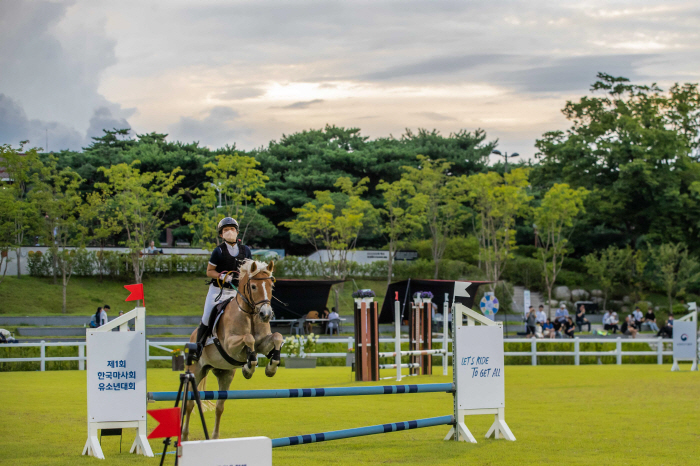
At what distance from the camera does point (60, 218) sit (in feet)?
114

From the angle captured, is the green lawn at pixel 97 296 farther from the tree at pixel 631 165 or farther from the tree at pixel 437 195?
the tree at pixel 631 165

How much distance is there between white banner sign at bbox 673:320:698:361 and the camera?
2202 centimetres

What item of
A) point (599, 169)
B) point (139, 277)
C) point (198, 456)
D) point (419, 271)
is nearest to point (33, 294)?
A: point (139, 277)

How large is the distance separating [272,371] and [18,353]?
56.8 ft

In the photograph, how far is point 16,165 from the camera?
32469 millimetres

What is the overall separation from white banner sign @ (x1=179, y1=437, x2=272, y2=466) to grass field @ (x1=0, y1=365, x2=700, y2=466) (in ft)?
7.76

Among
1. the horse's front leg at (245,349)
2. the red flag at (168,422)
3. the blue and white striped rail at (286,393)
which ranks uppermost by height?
the horse's front leg at (245,349)

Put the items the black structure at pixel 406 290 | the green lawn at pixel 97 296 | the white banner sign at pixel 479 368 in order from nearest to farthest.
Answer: the white banner sign at pixel 479 368
the black structure at pixel 406 290
the green lawn at pixel 97 296

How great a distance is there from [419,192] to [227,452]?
39656 millimetres

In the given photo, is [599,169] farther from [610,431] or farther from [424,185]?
[610,431]

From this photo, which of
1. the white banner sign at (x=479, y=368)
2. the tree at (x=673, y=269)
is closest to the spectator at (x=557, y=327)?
the tree at (x=673, y=269)

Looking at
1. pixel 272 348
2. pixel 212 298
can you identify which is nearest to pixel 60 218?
pixel 212 298

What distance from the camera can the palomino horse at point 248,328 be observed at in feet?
25.3

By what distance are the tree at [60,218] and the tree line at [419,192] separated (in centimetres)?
12
